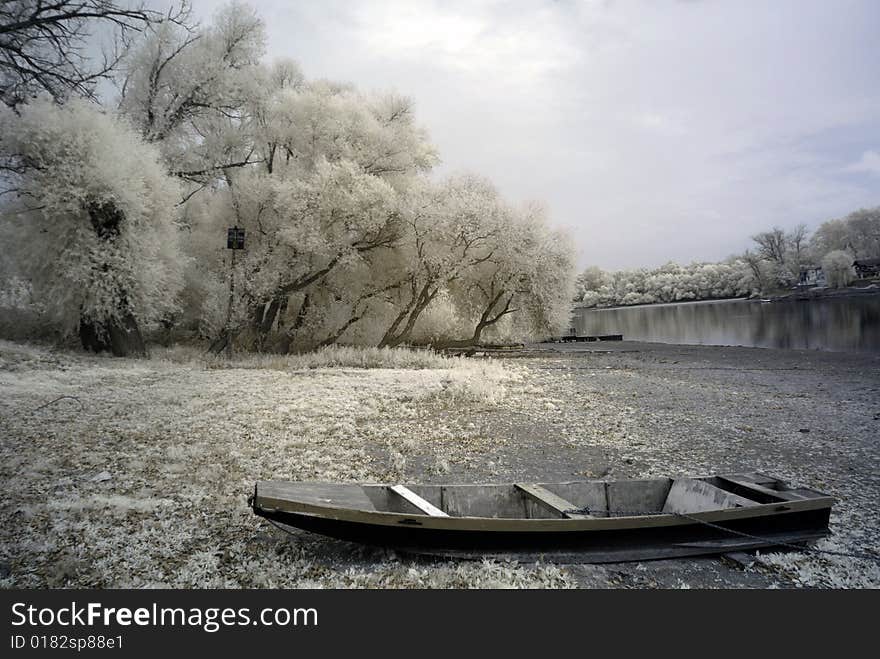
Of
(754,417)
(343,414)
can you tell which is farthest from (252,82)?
(754,417)

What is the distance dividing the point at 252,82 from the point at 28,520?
21.8 meters

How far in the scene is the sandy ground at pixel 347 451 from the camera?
172 inches

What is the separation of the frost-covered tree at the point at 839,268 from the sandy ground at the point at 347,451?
3034 inches

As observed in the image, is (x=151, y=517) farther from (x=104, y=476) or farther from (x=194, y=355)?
(x=194, y=355)

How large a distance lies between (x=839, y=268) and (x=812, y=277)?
12742mm

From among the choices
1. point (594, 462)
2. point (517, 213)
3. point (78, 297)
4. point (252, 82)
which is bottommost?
point (594, 462)

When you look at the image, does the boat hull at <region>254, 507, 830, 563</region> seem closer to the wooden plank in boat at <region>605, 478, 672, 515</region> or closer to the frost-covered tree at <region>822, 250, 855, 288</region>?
the wooden plank in boat at <region>605, 478, 672, 515</region>

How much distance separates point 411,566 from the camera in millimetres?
4379

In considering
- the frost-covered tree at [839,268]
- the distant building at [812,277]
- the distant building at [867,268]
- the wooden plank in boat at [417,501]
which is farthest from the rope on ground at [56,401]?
the distant building at [812,277]

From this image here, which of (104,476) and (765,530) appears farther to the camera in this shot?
(104,476)

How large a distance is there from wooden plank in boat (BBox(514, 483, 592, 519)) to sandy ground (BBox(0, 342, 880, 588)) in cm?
48

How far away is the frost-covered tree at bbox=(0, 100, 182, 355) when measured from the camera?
16.1 metres

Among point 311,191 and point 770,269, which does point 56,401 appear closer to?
point 311,191

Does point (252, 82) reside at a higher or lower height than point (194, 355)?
higher
